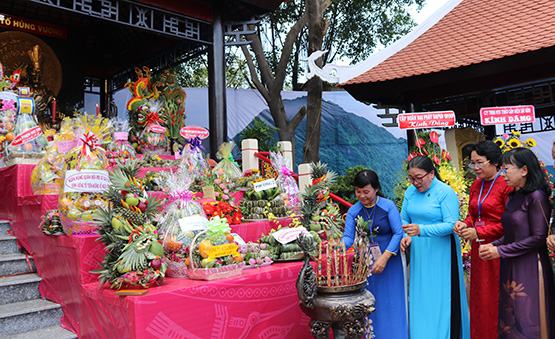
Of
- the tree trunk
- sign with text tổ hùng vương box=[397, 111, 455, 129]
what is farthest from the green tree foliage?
sign with text tổ hùng vương box=[397, 111, 455, 129]

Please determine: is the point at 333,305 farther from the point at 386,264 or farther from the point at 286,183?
the point at 286,183

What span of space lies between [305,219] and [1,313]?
251 centimetres

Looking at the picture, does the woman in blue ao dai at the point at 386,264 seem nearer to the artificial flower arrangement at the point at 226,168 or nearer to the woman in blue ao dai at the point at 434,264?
the woman in blue ao dai at the point at 434,264

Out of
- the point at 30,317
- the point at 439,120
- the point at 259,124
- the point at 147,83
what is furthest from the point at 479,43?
the point at 30,317

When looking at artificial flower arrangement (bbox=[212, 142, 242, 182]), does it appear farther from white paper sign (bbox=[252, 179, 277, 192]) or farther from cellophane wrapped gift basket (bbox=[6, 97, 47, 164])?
cellophane wrapped gift basket (bbox=[6, 97, 47, 164])

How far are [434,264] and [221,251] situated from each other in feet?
5.13

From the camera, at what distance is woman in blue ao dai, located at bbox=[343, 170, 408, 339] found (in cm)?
314

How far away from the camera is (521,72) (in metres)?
7.30

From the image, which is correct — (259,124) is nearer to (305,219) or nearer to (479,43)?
(479,43)

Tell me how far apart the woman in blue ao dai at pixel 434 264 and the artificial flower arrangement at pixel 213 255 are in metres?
1.26

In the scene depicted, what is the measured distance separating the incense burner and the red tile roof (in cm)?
515

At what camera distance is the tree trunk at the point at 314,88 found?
792 cm

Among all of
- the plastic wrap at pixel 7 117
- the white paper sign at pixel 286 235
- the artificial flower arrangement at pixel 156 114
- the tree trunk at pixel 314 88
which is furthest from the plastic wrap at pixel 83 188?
the tree trunk at pixel 314 88

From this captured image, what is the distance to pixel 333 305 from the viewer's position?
2537 mm
